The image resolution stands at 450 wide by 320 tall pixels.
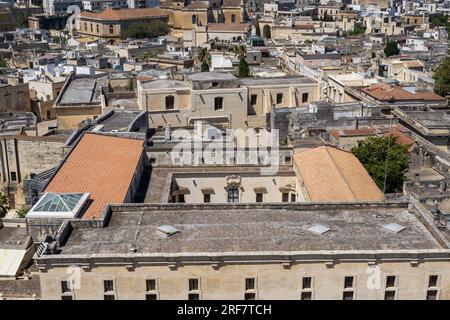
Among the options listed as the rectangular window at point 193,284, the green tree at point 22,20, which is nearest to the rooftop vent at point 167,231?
the rectangular window at point 193,284

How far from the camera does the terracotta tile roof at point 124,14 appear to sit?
6503 inches

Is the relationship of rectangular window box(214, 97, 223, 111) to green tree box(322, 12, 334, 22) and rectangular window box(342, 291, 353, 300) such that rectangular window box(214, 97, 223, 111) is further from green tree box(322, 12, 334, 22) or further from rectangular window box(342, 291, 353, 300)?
green tree box(322, 12, 334, 22)

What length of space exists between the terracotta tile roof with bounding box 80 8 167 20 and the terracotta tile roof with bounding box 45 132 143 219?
130064 millimetres

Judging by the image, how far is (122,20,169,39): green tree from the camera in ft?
529

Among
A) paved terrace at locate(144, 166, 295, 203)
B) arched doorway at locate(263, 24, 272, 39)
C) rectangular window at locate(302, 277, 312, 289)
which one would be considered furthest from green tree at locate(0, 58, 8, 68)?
rectangular window at locate(302, 277, 312, 289)

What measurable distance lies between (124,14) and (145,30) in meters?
9.91

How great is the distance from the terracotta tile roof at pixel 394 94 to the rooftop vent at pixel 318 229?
36333mm

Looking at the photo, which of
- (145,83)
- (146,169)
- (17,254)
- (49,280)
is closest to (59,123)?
(145,83)

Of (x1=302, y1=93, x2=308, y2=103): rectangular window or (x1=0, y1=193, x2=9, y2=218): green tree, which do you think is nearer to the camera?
(x1=0, y1=193, x2=9, y2=218): green tree

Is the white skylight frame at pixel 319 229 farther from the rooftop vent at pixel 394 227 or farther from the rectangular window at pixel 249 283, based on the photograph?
the rectangular window at pixel 249 283

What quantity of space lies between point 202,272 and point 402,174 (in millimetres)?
23557

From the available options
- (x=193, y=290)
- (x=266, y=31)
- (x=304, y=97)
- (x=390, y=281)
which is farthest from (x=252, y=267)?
(x=266, y=31)

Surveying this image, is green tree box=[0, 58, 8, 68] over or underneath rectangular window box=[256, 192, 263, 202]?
over

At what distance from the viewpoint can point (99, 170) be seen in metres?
36.5
